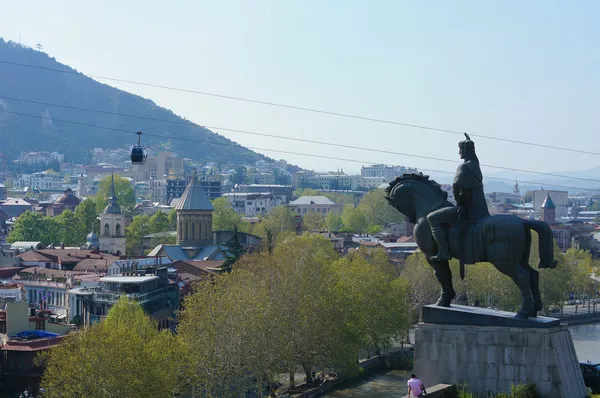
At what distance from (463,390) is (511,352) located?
1.46 meters

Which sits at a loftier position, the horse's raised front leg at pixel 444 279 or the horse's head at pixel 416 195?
the horse's head at pixel 416 195

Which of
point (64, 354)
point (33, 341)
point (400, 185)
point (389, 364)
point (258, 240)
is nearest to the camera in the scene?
point (400, 185)

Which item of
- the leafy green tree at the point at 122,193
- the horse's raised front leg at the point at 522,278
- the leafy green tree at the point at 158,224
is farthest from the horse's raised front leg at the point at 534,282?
the leafy green tree at the point at 122,193

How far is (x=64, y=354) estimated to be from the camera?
117 feet

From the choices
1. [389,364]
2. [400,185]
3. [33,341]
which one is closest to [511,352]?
[400,185]

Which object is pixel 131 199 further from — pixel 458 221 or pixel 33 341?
pixel 458 221

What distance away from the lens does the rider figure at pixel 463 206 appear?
2530 cm

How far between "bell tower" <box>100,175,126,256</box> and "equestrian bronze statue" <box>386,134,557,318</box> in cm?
8329

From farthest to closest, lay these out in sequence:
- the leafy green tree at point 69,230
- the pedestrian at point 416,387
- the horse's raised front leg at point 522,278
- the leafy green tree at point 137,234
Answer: the leafy green tree at point 69,230, the leafy green tree at point 137,234, the horse's raised front leg at point 522,278, the pedestrian at point 416,387

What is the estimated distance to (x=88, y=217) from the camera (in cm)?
13888

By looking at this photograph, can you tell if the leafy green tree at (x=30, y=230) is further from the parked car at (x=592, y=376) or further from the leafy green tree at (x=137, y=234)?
the parked car at (x=592, y=376)

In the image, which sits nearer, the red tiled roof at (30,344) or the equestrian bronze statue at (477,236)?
the equestrian bronze statue at (477,236)

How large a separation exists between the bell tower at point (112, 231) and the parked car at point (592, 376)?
8030 centimetres

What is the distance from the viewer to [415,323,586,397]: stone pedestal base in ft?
80.1
